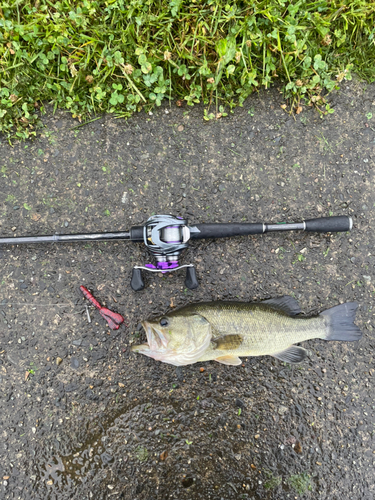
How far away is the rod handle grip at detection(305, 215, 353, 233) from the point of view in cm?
259

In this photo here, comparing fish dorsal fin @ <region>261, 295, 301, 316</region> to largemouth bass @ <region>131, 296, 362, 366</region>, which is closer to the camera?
largemouth bass @ <region>131, 296, 362, 366</region>

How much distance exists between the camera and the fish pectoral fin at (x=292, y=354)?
2.64m

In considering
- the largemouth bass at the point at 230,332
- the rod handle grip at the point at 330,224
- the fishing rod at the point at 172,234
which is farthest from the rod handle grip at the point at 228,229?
the largemouth bass at the point at 230,332

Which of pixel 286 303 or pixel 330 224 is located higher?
pixel 330 224

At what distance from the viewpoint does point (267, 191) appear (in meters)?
2.85

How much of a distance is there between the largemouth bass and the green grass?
1.82 m

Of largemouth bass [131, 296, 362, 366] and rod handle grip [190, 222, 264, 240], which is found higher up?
rod handle grip [190, 222, 264, 240]

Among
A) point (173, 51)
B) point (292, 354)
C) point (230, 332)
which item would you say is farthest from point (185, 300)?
point (173, 51)

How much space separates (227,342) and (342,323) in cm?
105

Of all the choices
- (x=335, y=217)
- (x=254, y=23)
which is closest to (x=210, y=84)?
(x=254, y=23)

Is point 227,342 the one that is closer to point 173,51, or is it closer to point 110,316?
point 110,316

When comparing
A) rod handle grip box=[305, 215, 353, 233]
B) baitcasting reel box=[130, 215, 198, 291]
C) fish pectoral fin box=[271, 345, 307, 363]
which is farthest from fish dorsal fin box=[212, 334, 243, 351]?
rod handle grip box=[305, 215, 353, 233]

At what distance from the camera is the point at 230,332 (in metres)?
2.49

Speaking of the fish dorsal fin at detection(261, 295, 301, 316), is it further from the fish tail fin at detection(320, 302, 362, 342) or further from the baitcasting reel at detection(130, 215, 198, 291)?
the baitcasting reel at detection(130, 215, 198, 291)
